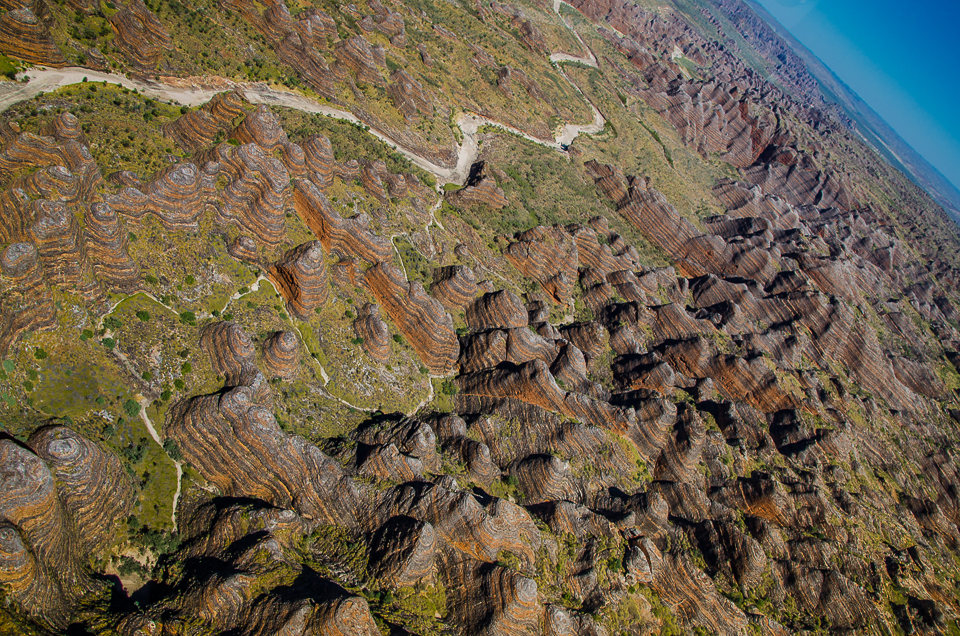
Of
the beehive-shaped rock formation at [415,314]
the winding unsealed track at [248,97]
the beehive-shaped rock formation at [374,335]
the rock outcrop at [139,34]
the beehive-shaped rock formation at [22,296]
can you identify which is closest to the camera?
the beehive-shaped rock formation at [22,296]

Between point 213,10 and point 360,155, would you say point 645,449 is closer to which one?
point 360,155

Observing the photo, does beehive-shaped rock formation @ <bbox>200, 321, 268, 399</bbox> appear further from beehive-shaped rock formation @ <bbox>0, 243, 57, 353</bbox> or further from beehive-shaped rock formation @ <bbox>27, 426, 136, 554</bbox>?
beehive-shaped rock formation @ <bbox>0, 243, 57, 353</bbox>

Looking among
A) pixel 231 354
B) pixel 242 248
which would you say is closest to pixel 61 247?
pixel 231 354

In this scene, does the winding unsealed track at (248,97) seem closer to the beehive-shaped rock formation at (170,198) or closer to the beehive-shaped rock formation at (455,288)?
the beehive-shaped rock formation at (170,198)

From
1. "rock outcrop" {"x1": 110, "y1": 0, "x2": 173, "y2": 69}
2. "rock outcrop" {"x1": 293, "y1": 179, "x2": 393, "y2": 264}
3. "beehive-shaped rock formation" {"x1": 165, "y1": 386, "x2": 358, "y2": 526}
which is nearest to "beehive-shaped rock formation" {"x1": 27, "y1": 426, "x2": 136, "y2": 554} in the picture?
"beehive-shaped rock formation" {"x1": 165, "y1": 386, "x2": 358, "y2": 526}

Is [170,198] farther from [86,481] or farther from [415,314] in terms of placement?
[415,314]

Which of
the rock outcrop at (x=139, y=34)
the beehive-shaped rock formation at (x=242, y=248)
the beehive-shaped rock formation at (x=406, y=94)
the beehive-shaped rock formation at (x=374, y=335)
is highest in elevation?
the beehive-shaped rock formation at (x=406, y=94)

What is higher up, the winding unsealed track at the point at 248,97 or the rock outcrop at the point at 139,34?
the rock outcrop at the point at 139,34

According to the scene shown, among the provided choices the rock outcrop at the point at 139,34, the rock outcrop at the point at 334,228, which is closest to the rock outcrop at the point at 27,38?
the rock outcrop at the point at 139,34

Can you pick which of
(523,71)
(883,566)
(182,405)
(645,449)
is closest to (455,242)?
(645,449)

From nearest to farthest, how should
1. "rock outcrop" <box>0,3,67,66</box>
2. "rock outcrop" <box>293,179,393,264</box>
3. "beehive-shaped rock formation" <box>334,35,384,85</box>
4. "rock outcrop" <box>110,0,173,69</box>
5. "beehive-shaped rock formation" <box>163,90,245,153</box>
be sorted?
"rock outcrop" <box>0,3,67,66</box> → "beehive-shaped rock formation" <box>163,90,245,153</box> → "rock outcrop" <box>293,179,393,264</box> → "rock outcrop" <box>110,0,173,69</box> → "beehive-shaped rock formation" <box>334,35,384,85</box>
